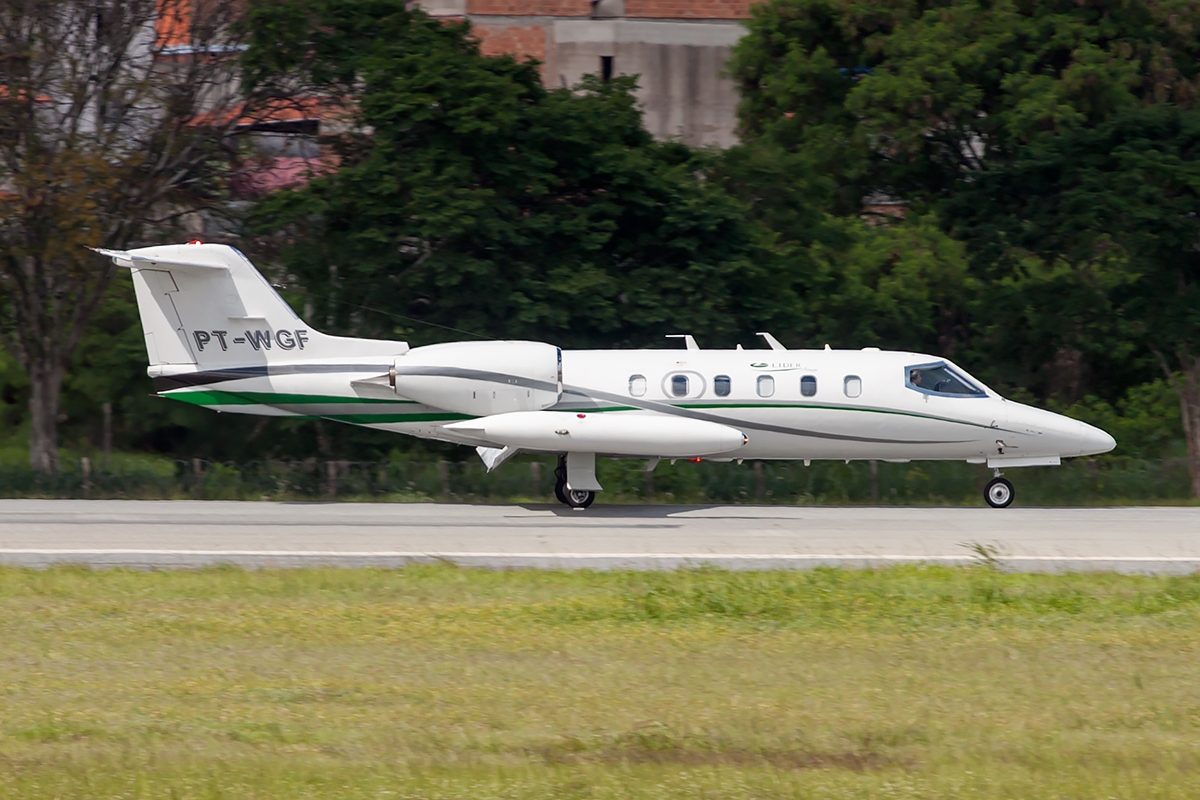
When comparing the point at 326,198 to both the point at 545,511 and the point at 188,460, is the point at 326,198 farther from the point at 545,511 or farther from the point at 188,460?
the point at 545,511

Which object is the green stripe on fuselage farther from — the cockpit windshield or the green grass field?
the green grass field

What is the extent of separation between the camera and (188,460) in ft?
94.6

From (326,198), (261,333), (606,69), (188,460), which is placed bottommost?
(188,460)

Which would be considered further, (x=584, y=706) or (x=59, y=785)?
(x=584, y=706)

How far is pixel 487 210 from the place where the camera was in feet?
88.9

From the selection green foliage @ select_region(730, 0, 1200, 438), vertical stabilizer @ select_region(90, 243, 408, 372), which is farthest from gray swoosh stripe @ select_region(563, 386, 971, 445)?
green foliage @ select_region(730, 0, 1200, 438)

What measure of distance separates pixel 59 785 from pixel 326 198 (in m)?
21.2

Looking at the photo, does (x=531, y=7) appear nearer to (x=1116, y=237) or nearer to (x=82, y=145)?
(x=82, y=145)

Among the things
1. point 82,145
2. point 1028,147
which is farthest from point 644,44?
point 82,145

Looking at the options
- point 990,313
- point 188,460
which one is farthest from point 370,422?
point 990,313

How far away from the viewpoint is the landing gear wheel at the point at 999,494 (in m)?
23.8

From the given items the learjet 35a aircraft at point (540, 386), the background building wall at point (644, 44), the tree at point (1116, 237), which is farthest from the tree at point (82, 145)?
the background building wall at point (644, 44)

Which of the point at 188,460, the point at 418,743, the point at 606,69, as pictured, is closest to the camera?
the point at 418,743

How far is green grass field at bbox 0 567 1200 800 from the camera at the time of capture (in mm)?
7785
